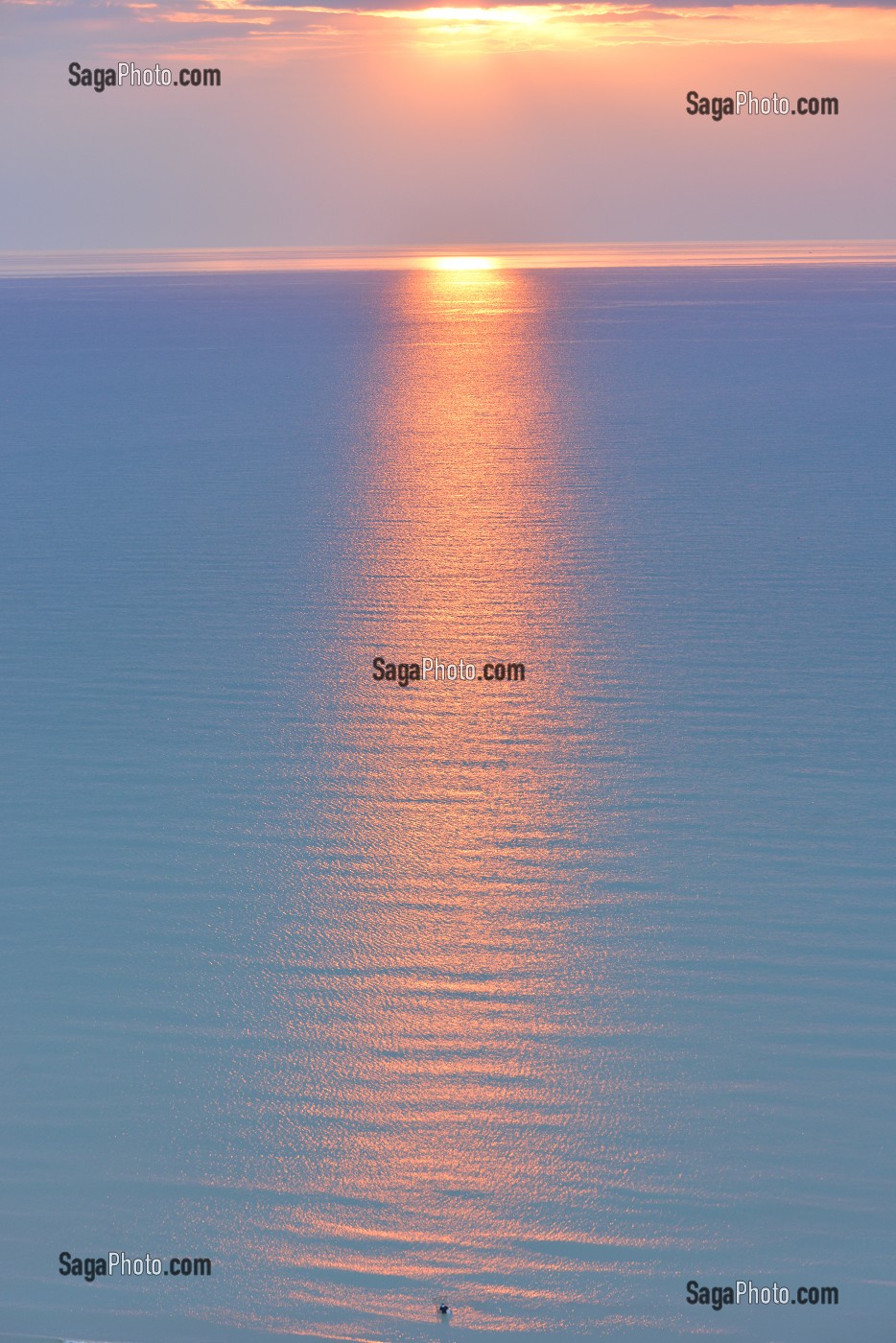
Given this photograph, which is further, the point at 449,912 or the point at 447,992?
the point at 449,912

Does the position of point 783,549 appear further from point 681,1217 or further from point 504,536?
point 681,1217

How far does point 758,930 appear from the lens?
8.46 meters

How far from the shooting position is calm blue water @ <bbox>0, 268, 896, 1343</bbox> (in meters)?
6.10

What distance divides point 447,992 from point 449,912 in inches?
33.4

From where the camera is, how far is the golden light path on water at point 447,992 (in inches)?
238

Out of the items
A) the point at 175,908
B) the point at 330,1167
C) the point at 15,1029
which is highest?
the point at 175,908

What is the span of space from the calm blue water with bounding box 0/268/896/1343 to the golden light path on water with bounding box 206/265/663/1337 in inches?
0.9

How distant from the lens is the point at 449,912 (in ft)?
28.3

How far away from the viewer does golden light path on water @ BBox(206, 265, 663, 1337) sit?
19.9ft

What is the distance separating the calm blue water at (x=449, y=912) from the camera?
20.0 feet

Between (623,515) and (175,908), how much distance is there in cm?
1124

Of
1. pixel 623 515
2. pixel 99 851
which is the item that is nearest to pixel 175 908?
pixel 99 851

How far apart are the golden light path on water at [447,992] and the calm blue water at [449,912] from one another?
0.02m

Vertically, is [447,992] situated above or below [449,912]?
below
